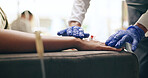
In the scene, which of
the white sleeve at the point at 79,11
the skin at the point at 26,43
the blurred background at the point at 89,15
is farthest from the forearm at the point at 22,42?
the blurred background at the point at 89,15

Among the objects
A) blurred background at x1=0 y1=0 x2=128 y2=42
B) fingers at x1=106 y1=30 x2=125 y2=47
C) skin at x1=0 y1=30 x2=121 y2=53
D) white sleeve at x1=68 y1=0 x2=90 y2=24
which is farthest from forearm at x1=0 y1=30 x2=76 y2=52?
blurred background at x1=0 y1=0 x2=128 y2=42

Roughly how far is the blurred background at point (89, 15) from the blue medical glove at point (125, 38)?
6.56ft

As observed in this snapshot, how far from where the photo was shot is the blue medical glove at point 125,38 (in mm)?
846

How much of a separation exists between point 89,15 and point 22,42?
254cm

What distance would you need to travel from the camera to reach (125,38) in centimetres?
87

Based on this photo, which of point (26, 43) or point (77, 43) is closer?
point (26, 43)

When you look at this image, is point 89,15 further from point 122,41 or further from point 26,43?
point 26,43

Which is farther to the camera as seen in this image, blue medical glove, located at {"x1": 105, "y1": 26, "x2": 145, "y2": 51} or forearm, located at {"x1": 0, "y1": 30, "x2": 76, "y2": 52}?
blue medical glove, located at {"x1": 105, "y1": 26, "x2": 145, "y2": 51}

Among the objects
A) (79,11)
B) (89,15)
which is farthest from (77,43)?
(89,15)

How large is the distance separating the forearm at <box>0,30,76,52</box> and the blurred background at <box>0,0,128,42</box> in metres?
2.03

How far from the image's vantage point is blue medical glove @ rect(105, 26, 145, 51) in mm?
846

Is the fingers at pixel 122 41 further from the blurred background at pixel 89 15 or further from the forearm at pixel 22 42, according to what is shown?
the blurred background at pixel 89 15

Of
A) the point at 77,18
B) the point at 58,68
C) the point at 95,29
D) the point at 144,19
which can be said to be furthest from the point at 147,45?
the point at 95,29

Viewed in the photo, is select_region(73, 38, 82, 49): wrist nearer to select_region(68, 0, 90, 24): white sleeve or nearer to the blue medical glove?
the blue medical glove
